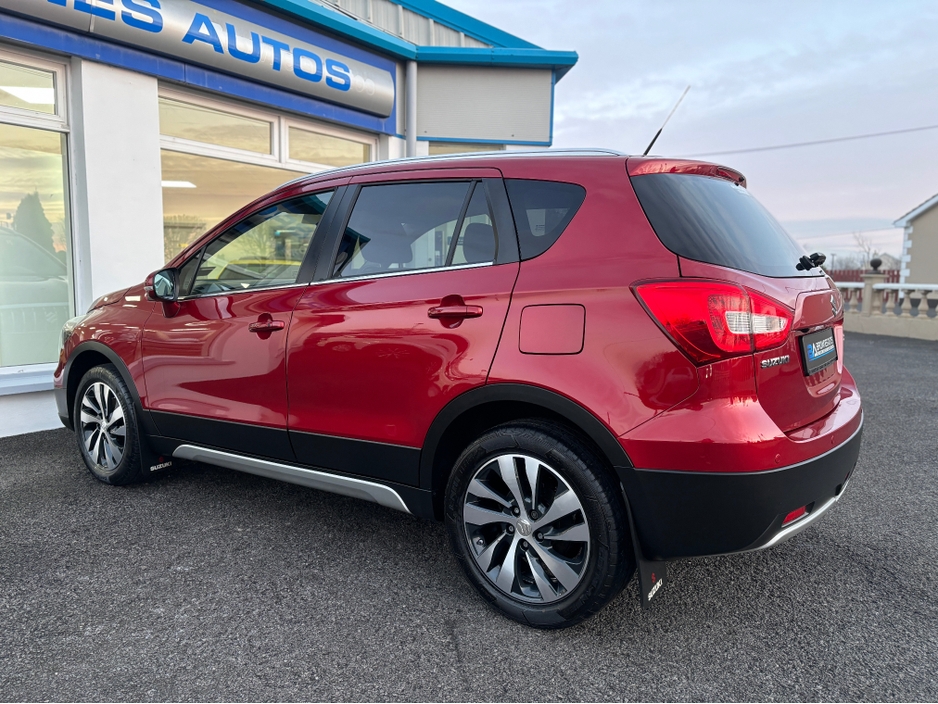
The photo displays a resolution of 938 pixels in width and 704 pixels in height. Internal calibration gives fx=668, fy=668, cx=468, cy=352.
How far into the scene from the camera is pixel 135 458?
156 inches

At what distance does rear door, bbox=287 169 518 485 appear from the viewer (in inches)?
101

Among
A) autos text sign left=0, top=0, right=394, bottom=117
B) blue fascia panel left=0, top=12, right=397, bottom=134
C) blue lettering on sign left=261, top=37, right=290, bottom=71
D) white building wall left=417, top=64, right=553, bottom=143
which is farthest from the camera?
white building wall left=417, top=64, right=553, bottom=143

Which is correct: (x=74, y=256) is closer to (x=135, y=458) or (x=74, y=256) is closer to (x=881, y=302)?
(x=135, y=458)

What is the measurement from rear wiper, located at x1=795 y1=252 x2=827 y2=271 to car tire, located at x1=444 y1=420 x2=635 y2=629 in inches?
45.0

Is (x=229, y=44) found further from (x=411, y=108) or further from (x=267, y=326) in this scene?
(x=267, y=326)

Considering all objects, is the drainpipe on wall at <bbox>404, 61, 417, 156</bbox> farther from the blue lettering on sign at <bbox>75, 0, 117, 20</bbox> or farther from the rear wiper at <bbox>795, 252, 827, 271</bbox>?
the rear wiper at <bbox>795, 252, 827, 271</bbox>

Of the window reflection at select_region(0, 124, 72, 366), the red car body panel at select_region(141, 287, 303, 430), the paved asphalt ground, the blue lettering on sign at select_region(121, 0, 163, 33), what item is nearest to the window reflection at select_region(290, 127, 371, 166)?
the blue lettering on sign at select_region(121, 0, 163, 33)

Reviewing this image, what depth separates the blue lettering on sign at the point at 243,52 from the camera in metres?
6.70

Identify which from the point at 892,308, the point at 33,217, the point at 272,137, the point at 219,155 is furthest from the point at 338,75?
the point at 892,308

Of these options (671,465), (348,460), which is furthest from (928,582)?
(348,460)

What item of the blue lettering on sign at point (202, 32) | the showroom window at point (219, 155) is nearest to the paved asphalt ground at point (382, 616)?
the showroom window at point (219, 155)

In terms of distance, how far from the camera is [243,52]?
269 inches

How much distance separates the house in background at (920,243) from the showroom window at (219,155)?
1119 inches

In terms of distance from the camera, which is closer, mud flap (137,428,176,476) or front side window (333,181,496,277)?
front side window (333,181,496,277)
